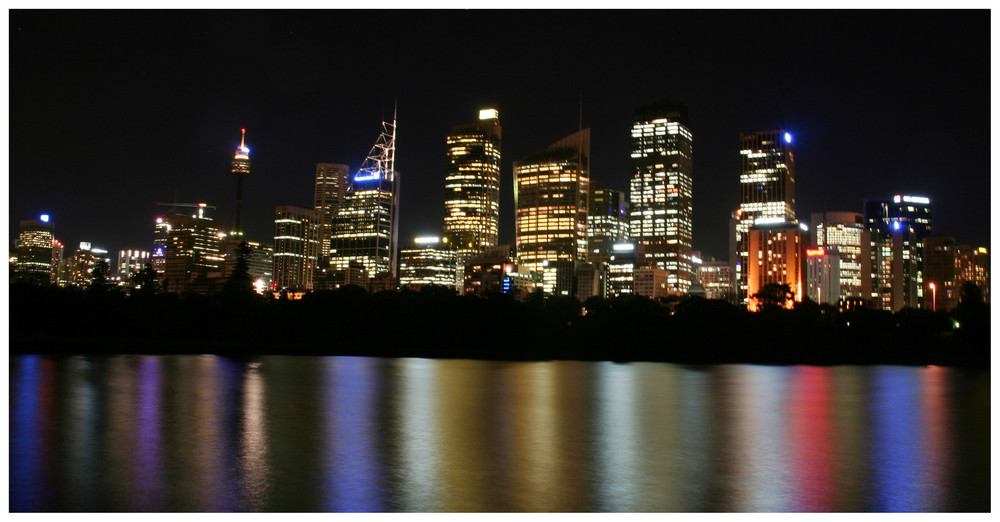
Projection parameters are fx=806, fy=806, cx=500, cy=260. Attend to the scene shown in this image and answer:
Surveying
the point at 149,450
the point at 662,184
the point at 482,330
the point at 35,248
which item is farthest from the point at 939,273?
the point at 149,450

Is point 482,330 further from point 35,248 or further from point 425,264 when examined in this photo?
point 425,264

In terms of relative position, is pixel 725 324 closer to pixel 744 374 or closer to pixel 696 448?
pixel 744 374

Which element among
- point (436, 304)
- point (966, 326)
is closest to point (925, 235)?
point (966, 326)

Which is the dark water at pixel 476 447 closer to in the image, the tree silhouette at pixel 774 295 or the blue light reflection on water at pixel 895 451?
the blue light reflection on water at pixel 895 451

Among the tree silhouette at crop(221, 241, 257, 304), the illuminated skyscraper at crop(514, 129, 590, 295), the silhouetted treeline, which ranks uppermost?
the illuminated skyscraper at crop(514, 129, 590, 295)

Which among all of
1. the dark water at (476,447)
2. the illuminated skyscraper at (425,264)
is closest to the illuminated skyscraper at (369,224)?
the illuminated skyscraper at (425,264)

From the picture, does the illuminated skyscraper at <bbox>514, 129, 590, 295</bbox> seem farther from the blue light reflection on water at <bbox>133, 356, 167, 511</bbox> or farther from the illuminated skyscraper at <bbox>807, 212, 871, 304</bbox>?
the blue light reflection on water at <bbox>133, 356, 167, 511</bbox>

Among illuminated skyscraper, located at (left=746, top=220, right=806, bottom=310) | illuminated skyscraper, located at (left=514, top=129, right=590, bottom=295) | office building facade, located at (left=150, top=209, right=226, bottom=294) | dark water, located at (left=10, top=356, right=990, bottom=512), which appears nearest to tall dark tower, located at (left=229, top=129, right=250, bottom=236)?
office building facade, located at (left=150, top=209, right=226, bottom=294)
